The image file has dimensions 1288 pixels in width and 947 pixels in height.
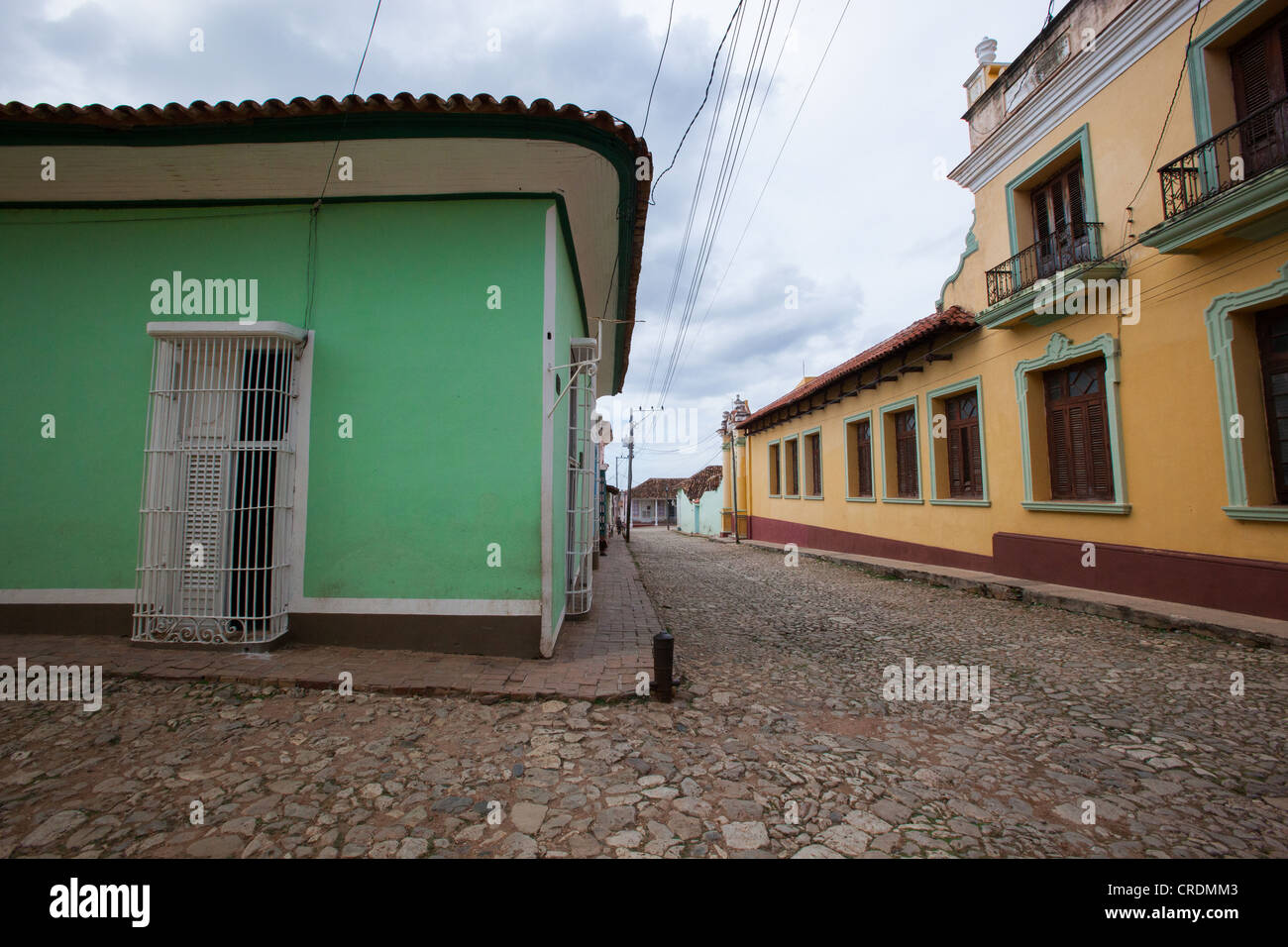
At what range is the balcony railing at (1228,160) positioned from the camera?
215 inches

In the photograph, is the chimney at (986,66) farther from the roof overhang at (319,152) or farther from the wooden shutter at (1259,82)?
the roof overhang at (319,152)

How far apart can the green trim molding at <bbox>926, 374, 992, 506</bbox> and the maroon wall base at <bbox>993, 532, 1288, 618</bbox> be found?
1034 mm

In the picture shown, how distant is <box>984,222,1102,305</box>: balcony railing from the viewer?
751cm

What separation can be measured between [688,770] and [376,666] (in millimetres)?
2530

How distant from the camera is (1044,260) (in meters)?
8.38

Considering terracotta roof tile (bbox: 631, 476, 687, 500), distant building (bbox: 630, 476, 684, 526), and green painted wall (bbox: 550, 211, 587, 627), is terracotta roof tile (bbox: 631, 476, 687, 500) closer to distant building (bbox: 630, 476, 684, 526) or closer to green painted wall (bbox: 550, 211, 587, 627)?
distant building (bbox: 630, 476, 684, 526)

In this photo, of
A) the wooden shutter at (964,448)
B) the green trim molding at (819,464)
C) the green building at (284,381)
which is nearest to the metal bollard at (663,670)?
the green building at (284,381)

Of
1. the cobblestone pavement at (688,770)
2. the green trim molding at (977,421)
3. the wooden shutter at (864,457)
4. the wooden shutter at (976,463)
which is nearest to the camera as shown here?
the cobblestone pavement at (688,770)

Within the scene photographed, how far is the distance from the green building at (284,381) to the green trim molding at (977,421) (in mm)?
7648

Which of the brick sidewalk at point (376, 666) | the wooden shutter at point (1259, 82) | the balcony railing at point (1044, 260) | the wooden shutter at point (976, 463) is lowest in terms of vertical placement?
the brick sidewalk at point (376, 666)

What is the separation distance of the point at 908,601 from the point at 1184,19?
728cm

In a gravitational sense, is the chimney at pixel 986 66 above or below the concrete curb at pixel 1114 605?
above
